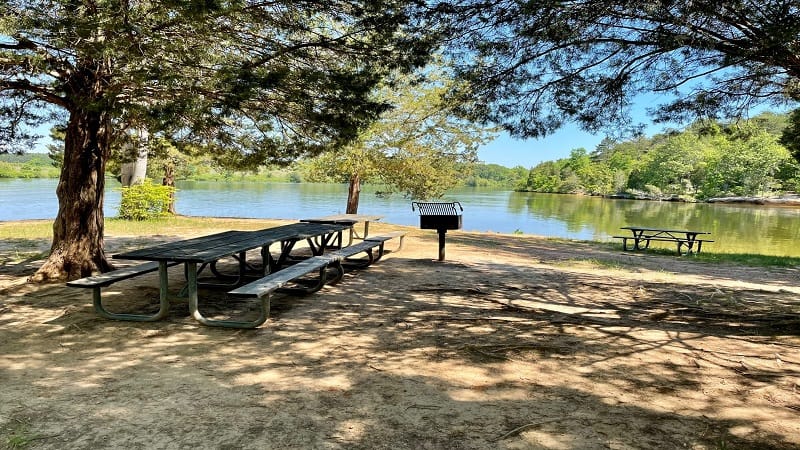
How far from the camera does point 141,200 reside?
14336mm

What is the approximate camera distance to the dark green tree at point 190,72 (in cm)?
384

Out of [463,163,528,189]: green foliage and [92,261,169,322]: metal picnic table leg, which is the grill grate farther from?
[463,163,528,189]: green foliage

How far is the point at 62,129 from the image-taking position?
6.41m

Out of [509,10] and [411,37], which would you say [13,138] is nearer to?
[411,37]

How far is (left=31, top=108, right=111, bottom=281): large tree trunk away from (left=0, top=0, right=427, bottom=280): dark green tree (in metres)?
0.01

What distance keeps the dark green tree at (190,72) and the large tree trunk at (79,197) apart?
0.04ft

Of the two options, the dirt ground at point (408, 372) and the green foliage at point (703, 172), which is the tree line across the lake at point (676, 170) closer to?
the green foliage at point (703, 172)

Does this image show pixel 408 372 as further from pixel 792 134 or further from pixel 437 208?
pixel 792 134

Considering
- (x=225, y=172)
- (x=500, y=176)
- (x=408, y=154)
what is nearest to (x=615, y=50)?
(x=225, y=172)

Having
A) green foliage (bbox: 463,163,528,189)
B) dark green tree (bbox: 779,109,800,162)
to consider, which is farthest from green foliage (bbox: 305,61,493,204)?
green foliage (bbox: 463,163,528,189)

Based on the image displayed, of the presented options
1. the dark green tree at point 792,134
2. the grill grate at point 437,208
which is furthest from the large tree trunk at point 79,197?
the dark green tree at point 792,134

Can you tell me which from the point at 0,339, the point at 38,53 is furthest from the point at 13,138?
the point at 0,339

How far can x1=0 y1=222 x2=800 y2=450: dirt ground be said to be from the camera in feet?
7.61

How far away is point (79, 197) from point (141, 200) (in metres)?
9.72
